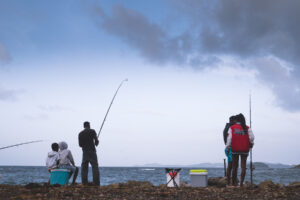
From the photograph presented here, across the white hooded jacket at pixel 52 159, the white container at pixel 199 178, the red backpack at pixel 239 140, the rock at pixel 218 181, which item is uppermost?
the red backpack at pixel 239 140

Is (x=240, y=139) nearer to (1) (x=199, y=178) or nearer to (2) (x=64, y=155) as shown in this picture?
(1) (x=199, y=178)

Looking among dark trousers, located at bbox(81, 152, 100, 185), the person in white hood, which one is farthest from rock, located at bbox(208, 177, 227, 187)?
the person in white hood

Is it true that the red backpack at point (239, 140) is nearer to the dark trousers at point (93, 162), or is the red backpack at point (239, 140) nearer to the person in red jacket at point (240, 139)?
the person in red jacket at point (240, 139)

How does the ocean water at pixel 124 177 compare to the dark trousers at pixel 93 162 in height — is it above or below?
below

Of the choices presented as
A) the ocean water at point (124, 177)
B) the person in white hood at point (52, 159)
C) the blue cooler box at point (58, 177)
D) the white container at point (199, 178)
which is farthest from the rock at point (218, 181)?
the ocean water at point (124, 177)

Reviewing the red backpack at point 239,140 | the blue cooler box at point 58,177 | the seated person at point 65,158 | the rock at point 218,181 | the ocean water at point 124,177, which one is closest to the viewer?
the red backpack at point 239,140

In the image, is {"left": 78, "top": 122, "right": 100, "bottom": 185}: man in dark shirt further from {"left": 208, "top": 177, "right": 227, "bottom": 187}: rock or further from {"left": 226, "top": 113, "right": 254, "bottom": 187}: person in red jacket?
{"left": 208, "top": 177, "right": 227, "bottom": 187}: rock

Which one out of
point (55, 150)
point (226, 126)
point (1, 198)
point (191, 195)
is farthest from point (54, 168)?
point (226, 126)

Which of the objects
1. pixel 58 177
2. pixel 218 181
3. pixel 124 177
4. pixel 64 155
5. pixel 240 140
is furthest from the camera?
pixel 124 177

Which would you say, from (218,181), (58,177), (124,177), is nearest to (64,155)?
(58,177)

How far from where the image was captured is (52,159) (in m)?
8.57

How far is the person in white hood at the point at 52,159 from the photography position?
8.52 m

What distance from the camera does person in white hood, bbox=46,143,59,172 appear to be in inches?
336

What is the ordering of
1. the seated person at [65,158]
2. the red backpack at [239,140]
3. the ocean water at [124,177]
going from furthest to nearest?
the ocean water at [124,177], the seated person at [65,158], the red backpack at [239,140]
